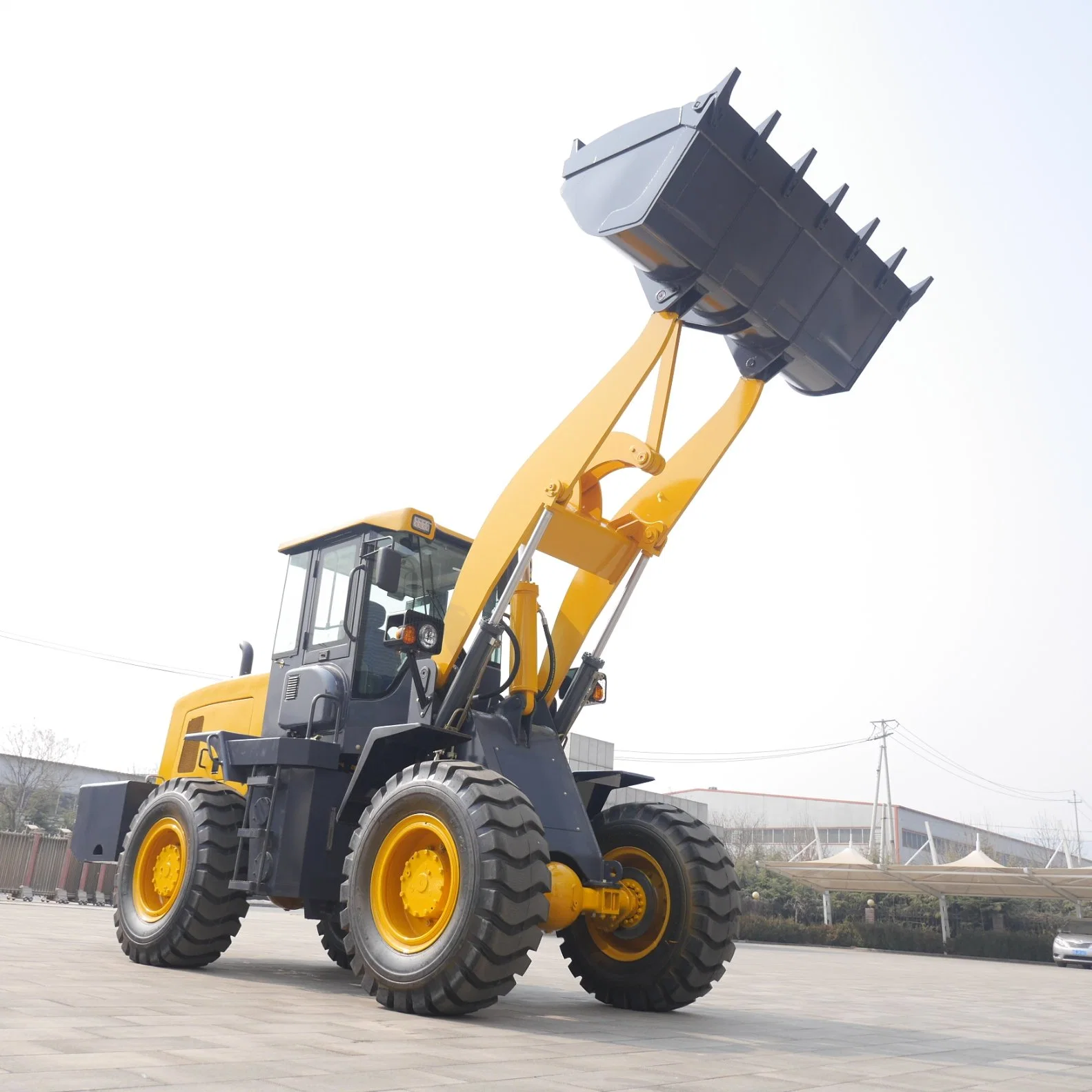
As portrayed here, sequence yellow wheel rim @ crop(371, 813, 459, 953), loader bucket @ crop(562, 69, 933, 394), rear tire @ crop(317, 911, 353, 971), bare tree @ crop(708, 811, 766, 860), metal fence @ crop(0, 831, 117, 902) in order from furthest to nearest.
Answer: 1. bare tree @ crop(708, 811, 766, 860)
2. metal fence @ crop(0, 831, 117, 902)
3. rear tire @ crop(317, 911, 353, 971)
4. loader bucket @ crop(562, 69, 933, 394)
5. yellow wheel rim @ crop(371, 813, 459, 953)

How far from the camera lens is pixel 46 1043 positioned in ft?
13.5

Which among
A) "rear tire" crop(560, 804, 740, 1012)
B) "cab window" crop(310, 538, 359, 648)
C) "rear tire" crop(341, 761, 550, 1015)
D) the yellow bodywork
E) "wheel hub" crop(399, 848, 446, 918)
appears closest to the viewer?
"rear tire" crop(341, 761, 550, 1015)

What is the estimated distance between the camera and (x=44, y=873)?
22.6 meters

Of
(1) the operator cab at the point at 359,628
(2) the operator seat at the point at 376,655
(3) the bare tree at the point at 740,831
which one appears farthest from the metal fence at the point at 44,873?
(2) the operator seat at the point at 376,655

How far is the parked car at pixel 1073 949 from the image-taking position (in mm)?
24969

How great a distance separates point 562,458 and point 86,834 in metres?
5.82

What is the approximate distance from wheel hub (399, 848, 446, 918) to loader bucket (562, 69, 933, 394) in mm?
3696

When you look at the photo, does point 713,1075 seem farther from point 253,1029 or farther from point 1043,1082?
point 253,1029

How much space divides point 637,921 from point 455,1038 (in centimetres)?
241

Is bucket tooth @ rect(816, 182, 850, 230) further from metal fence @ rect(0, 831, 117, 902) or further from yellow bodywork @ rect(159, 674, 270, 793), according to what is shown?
metal fence @ rect(0, 831, 117, 902)

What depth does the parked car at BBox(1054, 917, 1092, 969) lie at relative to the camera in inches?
983

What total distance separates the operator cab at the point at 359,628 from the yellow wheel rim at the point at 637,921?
1784 millimetres

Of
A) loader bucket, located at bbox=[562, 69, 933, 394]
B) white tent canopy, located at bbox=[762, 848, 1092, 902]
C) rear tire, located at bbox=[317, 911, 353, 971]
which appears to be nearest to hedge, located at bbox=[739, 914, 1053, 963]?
white tent canopy, located at bbox=[762, 848, 1092, 902]

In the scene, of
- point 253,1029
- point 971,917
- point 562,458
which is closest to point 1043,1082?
point 253,1029
